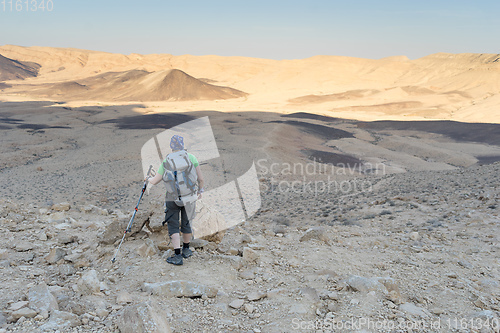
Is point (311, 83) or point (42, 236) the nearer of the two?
point (42, 236)

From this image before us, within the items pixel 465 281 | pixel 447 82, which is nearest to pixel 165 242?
pixel 465 281

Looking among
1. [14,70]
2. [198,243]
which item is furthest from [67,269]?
[14,70]

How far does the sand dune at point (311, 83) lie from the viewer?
45494mm

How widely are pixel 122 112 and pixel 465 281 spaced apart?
37.6 meters

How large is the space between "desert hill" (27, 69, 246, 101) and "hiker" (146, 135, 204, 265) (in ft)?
171

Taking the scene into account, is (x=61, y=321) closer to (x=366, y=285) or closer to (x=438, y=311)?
(x=366, y=285)

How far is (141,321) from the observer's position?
2.44 metres

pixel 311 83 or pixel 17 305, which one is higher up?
pixel 311 83

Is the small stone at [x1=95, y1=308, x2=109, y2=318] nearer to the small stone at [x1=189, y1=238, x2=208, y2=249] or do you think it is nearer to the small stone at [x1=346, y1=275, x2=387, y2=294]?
the small stone at [x1=189, y1=238, x2=208, y2=249]

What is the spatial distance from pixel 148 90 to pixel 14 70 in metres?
51.3

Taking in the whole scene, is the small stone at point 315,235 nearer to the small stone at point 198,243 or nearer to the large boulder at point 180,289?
the small stone at point 198,243

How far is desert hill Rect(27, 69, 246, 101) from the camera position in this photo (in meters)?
54.6

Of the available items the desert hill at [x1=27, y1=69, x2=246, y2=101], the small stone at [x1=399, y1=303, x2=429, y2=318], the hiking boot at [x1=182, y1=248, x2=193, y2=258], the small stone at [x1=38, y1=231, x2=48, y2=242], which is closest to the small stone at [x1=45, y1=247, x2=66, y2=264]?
the small stone at [x1=38, y1=231, x2=48, y2=242]

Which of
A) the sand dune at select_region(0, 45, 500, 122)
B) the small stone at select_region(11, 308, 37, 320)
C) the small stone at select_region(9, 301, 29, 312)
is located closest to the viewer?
the small stone at select_region(11, 308, 37, 320)
